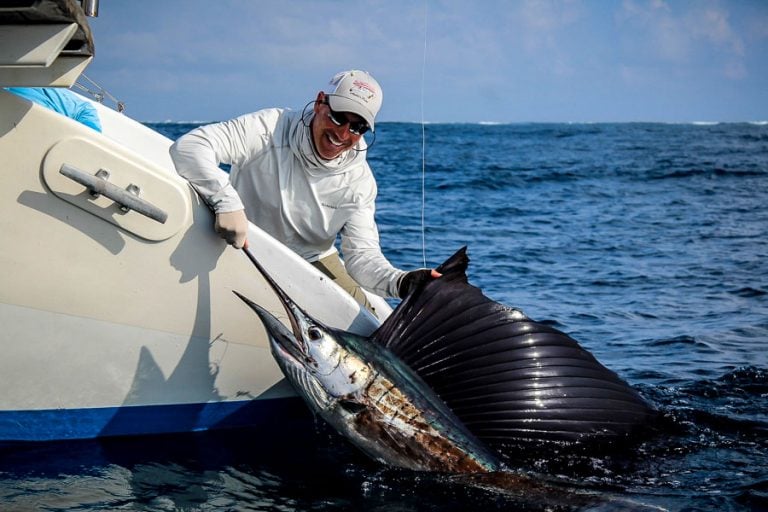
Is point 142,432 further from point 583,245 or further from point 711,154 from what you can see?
point 711,154

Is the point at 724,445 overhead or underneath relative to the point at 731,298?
underneath

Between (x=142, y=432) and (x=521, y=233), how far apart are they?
7356 mm

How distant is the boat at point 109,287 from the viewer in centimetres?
251

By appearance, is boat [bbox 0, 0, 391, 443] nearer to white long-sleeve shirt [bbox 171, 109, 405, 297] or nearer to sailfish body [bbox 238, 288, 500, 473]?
sailfish body [bbox 238, 288, 500, 473]

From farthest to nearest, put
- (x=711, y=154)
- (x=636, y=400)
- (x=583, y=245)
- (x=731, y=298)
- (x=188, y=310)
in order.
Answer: (x=711, y=154)
(x=583, y=245)
(x=731, y=298)
(x=636, y=400)
(x=188, y=310)

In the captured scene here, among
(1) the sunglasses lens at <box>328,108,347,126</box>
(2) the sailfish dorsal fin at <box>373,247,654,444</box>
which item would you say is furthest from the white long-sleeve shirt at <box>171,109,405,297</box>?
(2) the sailfish dorsal fin at <box>373,247,654,444</box>

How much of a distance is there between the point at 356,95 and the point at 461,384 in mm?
1023

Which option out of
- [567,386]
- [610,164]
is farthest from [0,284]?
[610,164]

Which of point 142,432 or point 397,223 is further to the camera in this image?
point 397,223

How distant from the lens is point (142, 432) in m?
2.97

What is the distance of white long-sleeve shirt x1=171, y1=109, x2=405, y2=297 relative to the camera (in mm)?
3172

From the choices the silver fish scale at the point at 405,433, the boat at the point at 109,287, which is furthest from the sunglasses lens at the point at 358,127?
the silver fish scale at the point at 405,433

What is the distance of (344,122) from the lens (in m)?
3.04

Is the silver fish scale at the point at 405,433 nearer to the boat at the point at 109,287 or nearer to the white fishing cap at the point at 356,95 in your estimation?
the boat at the point at 109,287
